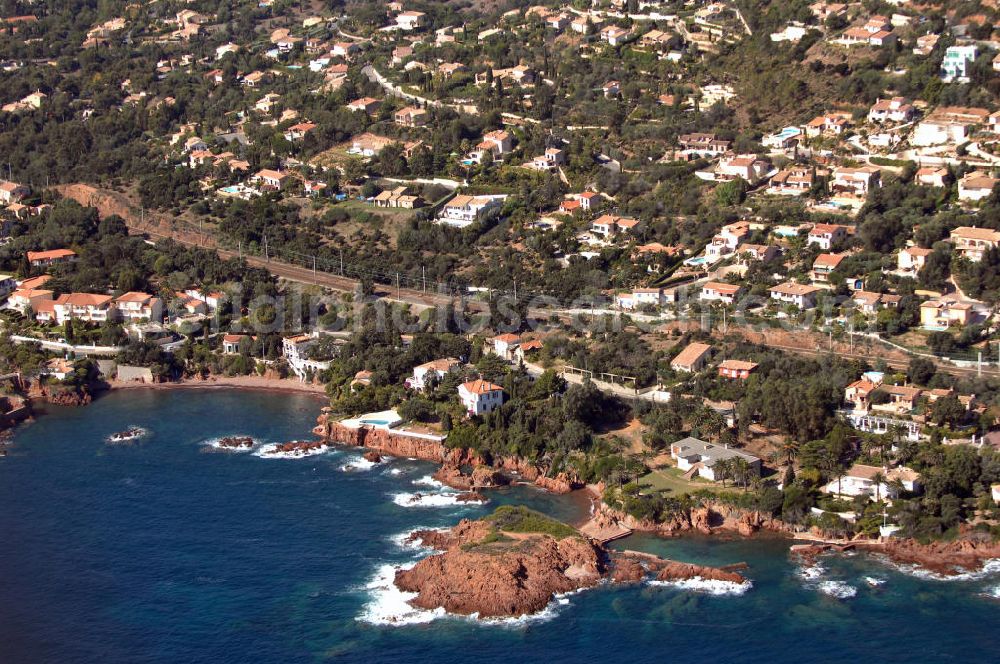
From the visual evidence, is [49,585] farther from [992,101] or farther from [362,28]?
[362,28]

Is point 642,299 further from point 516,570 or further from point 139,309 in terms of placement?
point 139,309

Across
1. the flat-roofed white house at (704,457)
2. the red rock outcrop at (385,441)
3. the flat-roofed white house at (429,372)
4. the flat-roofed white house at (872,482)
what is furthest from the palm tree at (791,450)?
the flat-roofed white house at (429,372)

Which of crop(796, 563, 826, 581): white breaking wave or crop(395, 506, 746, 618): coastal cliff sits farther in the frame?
crop(796, 563, 826, 581): white breaking wave

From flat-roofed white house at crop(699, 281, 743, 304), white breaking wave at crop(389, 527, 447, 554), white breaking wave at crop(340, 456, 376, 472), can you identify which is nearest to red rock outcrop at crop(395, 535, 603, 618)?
white breaking wave at crop(389, 527, 447, 554)

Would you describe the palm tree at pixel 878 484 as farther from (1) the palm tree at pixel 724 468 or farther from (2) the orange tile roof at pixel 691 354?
(2) the orange tile roof at pixel 691 354

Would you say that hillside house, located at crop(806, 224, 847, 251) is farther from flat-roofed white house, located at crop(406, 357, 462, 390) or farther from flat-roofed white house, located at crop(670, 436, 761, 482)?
flat-roofed white house, located at crop(406, 357, 462, 390)
